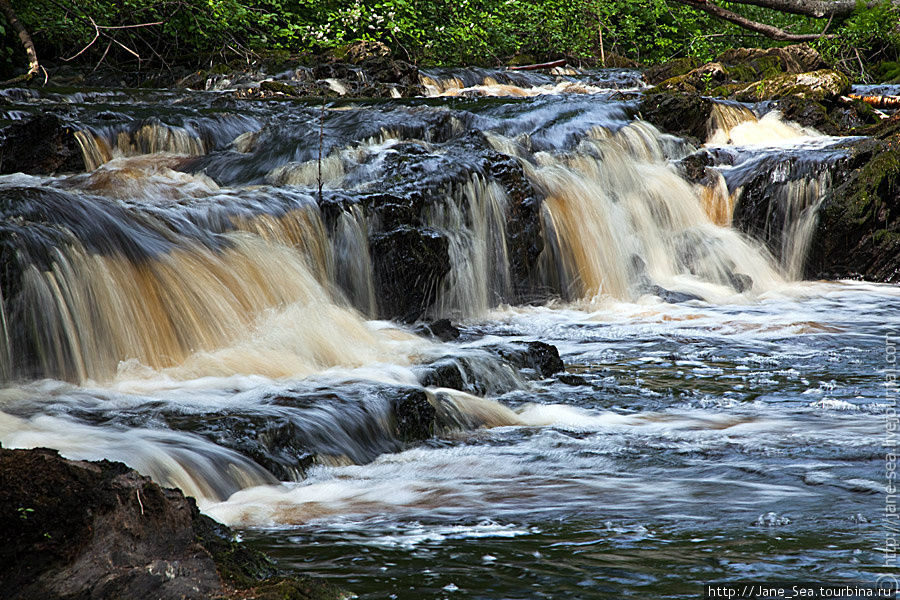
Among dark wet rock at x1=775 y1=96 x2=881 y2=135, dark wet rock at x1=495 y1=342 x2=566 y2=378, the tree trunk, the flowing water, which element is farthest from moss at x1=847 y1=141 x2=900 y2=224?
the tree trunk

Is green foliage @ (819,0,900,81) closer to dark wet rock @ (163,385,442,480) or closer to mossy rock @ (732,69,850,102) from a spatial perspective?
mossy rock @ (732,69,850,102)

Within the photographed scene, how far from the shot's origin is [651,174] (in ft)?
37.6

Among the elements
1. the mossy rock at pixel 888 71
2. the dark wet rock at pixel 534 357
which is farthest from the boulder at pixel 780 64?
the dark wet rock at pixel 534 357

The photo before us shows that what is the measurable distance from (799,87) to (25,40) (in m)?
12.6

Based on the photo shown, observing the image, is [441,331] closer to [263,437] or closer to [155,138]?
[263,437]

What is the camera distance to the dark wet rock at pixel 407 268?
816 centimetres

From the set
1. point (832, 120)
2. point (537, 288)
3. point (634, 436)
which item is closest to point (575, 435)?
point (634, 436)

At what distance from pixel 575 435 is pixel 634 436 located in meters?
0.31

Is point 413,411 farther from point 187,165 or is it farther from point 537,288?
point 187,165

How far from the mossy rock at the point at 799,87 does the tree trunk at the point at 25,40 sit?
1149 centimetres

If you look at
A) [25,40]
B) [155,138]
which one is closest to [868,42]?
[155,138]

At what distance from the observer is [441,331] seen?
7.26 meters

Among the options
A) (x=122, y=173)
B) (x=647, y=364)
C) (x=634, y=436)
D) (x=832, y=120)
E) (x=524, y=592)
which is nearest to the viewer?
(x=524, y=592)

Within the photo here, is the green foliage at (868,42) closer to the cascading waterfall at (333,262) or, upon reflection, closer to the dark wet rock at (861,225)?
the cascading waterfall at (333,262)
